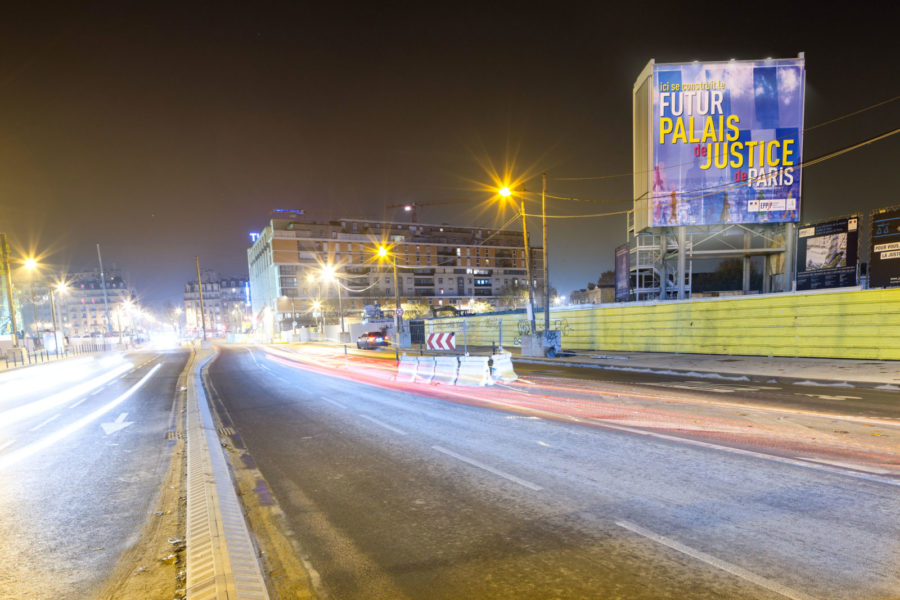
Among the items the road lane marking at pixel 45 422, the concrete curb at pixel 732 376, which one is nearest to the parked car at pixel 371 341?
the concrete curb at pixel 732 376

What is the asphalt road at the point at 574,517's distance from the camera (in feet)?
10.4

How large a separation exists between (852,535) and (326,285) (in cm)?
11074

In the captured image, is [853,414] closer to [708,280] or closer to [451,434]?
[451,434]

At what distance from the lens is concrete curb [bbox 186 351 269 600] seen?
3.12 meters

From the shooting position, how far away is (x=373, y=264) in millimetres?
116750

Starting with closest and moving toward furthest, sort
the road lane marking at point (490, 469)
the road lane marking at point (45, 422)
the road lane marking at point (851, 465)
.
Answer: the road lane marking at point (851, 465) < the road lane marking at point (490, 469) < the road lane marking at point (45, 422)

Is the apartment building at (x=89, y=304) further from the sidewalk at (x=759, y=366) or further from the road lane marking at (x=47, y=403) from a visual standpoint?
the sidewalk at (x=759, y=366)

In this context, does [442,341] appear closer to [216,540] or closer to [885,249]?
[216,540]

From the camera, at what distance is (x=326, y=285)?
108188mm

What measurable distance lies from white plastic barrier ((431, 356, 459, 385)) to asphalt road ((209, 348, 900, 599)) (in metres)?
7.01

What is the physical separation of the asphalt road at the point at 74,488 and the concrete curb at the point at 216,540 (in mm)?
617

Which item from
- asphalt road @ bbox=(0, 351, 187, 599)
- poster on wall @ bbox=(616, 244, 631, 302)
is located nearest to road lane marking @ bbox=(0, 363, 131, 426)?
asphalt road @ bbox=(0, 351, 187, 599)

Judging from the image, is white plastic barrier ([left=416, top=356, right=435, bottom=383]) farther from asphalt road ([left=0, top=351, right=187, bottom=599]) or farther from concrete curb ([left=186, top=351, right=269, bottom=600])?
concrete curb ([left=186, top=351, right=269, bottom=600])

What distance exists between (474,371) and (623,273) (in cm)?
2596
